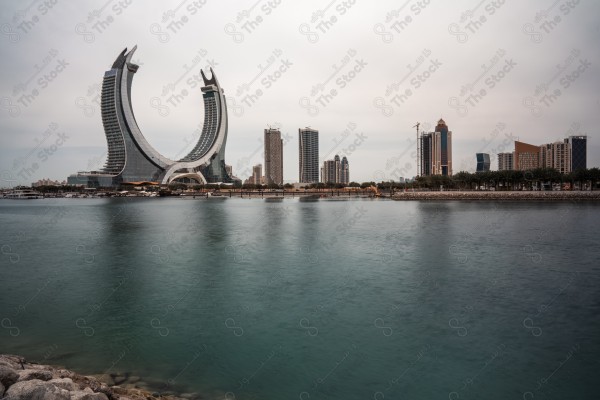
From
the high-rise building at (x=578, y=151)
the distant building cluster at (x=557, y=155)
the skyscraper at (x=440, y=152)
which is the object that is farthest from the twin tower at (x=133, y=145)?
the high-rise building at (x=578, y=151)

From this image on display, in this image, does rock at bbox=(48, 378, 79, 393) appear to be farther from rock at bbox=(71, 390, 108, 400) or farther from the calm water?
the calm water

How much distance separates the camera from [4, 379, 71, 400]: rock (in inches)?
196

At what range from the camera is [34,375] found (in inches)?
228

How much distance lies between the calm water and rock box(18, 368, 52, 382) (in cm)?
191

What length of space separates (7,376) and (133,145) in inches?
5848

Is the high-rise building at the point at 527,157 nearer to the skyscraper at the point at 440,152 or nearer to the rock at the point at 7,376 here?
the skyscraper at the point at 440,152

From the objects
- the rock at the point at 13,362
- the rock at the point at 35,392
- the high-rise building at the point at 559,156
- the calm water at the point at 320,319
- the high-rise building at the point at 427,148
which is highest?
the high-rise building at the point at 427,148

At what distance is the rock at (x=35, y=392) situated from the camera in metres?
4.98

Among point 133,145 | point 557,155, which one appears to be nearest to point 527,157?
point 557,155

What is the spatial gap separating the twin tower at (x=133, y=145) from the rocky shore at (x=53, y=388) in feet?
476

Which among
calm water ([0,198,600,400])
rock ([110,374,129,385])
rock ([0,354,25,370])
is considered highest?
rock ([0,354,25,370])

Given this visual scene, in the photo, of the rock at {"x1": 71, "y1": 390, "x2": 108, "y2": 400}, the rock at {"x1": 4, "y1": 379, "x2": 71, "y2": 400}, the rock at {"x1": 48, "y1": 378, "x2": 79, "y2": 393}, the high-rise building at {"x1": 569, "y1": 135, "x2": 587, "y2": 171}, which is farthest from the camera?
the high-rise building at {"x1": 569, "y1": 135, "x2": 587, "y2": 171}

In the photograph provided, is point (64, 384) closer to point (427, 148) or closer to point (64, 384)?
point (64, 384)

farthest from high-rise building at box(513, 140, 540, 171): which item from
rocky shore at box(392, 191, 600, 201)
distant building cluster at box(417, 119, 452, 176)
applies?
rocky shore at box(392, 191, 600, 201)
